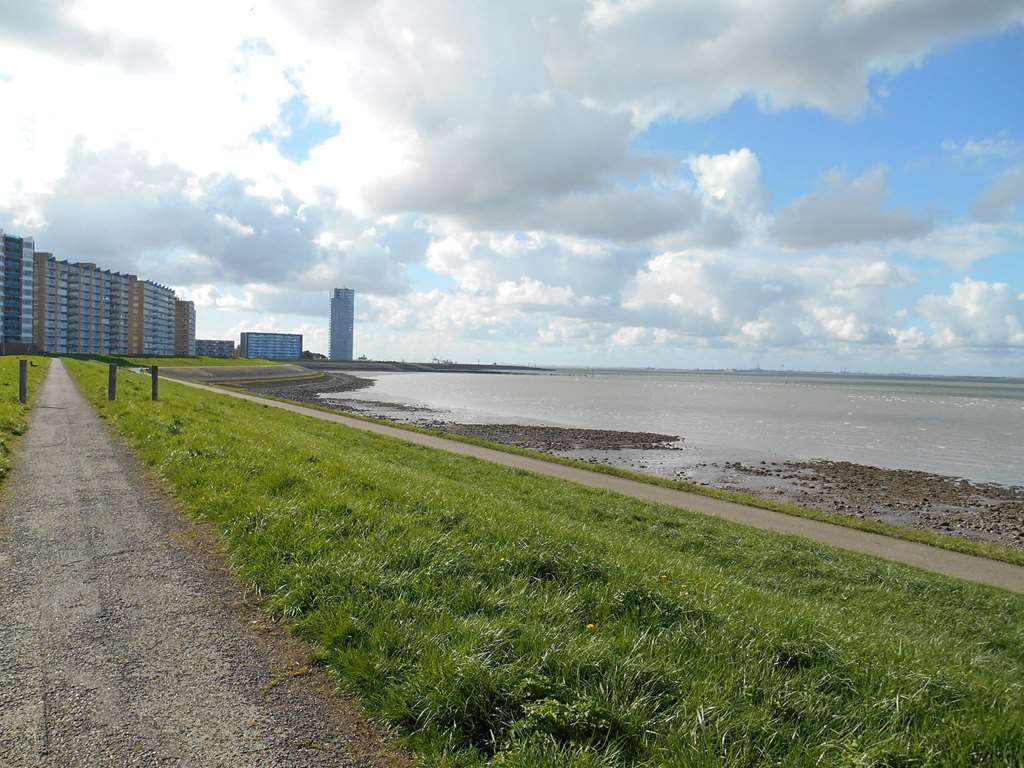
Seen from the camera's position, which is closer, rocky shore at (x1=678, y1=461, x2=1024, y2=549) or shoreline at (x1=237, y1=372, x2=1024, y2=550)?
rocky shore at (x1=678, y1=461, x2=1024, y2=549)

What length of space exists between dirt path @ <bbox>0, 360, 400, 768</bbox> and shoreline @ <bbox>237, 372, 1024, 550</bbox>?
1970cm

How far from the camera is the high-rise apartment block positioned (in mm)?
125875

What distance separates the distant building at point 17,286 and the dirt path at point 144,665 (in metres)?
148

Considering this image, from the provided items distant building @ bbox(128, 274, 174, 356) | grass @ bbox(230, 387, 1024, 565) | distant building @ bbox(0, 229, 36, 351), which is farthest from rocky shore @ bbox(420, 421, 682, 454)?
distant building @ bbox(128, 274, 174, 356)

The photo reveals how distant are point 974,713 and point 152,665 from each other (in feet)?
17.3

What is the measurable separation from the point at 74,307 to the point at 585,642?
17009 cm

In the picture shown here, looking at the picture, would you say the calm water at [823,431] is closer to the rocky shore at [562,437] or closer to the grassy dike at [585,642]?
the rocky shore at [562,437]

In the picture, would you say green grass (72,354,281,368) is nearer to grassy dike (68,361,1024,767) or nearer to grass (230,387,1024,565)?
grass (230,387,1024,565)

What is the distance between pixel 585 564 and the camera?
6.17 metres

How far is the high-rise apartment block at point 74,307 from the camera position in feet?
413

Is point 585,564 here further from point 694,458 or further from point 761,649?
point 694,458

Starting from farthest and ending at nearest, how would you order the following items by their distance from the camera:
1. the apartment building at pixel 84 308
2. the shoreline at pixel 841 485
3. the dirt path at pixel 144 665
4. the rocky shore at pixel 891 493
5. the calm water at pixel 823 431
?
the apartment building at pixel 84 308 → the calm water at pixel 823 431 → the shoreline at pixel 841 485 → the rocky shore at pixel 891 493 → the dirt path at pixel 144 665

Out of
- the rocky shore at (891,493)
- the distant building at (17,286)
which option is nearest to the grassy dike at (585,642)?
the rocky shore at (891,493)

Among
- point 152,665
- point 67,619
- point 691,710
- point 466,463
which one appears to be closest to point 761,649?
point 691,710
